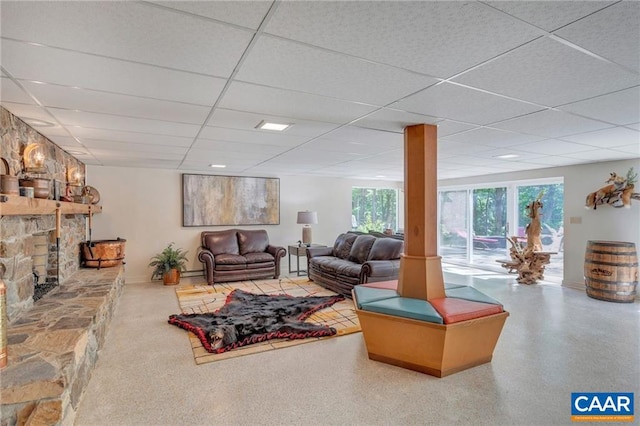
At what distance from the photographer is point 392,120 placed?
286 cm

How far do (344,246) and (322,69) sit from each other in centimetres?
435

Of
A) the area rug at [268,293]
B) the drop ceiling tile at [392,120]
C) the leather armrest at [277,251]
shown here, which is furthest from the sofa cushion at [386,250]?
the drop ceiling tile at [392,120]

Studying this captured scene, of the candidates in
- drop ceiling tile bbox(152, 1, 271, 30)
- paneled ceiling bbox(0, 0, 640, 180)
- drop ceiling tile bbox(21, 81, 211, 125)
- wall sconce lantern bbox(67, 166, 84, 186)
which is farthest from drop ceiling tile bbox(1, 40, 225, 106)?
wall sconce lantern bbox(67, 166, 84, 186)

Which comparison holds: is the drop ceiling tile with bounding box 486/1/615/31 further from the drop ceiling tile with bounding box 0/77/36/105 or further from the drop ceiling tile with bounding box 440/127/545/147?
the drop ceiling tile with bounding box 0/77/36/105

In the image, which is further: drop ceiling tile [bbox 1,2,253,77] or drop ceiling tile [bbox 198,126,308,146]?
drop ceiling tile [bbox 198,126,308,146]

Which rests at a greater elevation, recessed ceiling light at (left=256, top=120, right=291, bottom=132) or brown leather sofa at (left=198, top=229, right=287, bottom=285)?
recessed ceiling light at (left=256, top=120, right=291, bottom=132)

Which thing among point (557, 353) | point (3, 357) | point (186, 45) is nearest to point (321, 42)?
point (186, 45)

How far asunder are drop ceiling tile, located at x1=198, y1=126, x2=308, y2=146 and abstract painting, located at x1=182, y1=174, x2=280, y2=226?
10.4 feet

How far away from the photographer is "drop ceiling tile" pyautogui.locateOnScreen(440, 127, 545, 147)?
3.31 meters

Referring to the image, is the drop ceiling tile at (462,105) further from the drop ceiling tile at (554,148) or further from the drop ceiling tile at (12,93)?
the drop ceiling tile at (12,93)

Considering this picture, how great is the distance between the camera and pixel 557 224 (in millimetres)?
6254

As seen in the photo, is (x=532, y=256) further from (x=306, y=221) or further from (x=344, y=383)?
(x=344, y=383)

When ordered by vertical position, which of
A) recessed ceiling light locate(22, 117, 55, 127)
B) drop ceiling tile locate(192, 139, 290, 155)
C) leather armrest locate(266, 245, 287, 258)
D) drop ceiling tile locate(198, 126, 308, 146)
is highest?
drop ceiling tile locate(198, 126, 308, 146)

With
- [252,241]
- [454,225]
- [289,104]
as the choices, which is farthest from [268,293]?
[454,225]
